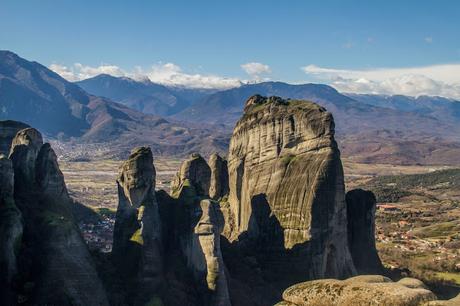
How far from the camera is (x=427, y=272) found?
82.4m

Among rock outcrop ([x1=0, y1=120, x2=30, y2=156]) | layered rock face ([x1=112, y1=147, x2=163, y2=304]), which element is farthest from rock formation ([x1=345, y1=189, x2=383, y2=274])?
rock outcrop ([x1=0, y1=120, x2=30, y2=156])

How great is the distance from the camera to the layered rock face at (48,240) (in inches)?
1655

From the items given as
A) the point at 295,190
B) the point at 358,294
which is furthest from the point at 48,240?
the point at 295,190

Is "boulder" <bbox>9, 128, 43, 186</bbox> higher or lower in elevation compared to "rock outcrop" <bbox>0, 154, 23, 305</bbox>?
higher

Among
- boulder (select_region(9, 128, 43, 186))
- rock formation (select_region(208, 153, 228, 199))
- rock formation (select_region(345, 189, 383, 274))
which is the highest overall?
boulder (select_region(9, 128, 43, 186))

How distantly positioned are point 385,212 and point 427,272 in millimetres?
92591

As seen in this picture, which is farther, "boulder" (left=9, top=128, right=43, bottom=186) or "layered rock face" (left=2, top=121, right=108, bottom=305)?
"boulder" (left=9, top=128, right=43, bottom=186)

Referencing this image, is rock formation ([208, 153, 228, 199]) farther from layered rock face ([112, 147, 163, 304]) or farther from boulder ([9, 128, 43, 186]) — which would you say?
boulder ([9, 128, 43, 186])

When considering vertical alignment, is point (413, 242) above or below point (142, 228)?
below

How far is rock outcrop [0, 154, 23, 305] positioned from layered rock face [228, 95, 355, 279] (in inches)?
1095

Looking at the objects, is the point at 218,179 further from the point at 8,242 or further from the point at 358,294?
the point at 358,294

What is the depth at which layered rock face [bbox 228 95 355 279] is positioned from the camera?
60031 mm

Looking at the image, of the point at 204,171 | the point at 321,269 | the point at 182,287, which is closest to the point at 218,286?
the point at 182,287

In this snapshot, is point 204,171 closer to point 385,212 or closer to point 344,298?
point 344,298
